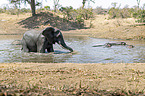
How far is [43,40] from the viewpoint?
35.7ft

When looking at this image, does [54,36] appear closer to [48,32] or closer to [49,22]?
[48,32]

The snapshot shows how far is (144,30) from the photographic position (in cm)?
2203

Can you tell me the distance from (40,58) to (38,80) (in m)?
5.21

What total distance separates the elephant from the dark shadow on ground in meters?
23.0

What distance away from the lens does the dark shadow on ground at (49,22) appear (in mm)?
35094

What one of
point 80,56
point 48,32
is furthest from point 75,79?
point 48,32

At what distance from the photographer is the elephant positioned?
431 inches

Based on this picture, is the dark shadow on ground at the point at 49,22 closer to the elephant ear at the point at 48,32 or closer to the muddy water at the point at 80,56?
the muddy water at the point at 80,56

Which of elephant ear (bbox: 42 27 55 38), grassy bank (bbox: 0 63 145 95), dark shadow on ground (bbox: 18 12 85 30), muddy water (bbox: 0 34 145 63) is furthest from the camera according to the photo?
dark shadow on ground (bbox: 18 12 85 30)

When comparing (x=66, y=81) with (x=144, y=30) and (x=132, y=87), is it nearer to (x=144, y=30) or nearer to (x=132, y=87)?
(x=132, y=87)

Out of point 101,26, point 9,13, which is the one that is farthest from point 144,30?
point 9,13

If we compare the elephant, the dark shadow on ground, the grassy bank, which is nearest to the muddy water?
the elephant

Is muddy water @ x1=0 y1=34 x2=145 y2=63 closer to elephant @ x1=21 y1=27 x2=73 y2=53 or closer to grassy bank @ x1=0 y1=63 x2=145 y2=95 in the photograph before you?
elephant @ x1=21 y1=27 x2=73 y2=53

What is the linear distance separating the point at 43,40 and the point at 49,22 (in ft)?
85.1
